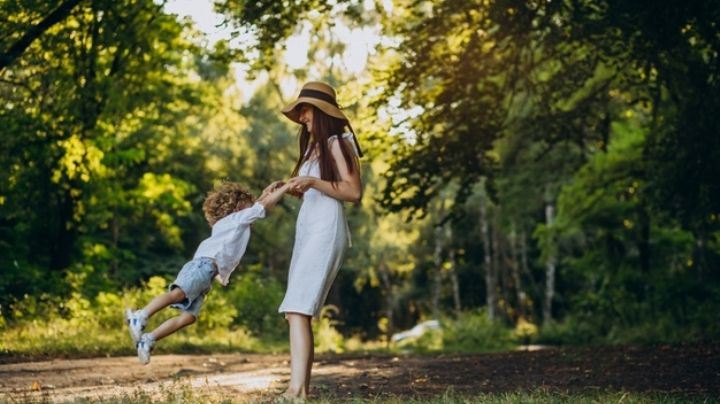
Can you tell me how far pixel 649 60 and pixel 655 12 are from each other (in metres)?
1.90

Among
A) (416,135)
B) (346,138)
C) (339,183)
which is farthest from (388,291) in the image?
(339,183)

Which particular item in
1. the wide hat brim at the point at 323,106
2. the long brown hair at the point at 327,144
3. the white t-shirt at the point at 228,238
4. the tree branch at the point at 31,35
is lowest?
the white t-shirt at the point at 228,238

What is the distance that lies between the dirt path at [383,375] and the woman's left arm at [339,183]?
167cm

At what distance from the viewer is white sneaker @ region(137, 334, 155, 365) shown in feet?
21.8

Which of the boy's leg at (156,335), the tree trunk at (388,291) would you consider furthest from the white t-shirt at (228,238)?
the tree trunk at (388,291)

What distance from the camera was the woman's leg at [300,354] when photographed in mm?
6672

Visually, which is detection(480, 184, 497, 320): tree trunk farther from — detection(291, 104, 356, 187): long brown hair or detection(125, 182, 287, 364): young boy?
detection(291, 104, 356, 187): long brown hair

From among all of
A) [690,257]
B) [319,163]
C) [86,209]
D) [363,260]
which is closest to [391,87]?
[319,163]

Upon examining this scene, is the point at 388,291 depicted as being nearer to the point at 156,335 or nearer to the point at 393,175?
the point at 393,175

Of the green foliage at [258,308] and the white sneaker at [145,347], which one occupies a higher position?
the green foliage at [258,308]

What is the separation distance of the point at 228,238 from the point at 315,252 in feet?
2.45

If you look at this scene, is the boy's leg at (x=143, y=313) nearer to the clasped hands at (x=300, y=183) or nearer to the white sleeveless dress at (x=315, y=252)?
the white sleeveless dress at (x=315, y=252)

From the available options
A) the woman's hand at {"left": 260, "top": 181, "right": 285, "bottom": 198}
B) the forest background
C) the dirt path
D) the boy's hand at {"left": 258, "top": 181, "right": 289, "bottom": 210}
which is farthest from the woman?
the forest background

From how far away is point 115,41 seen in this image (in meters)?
15.4
